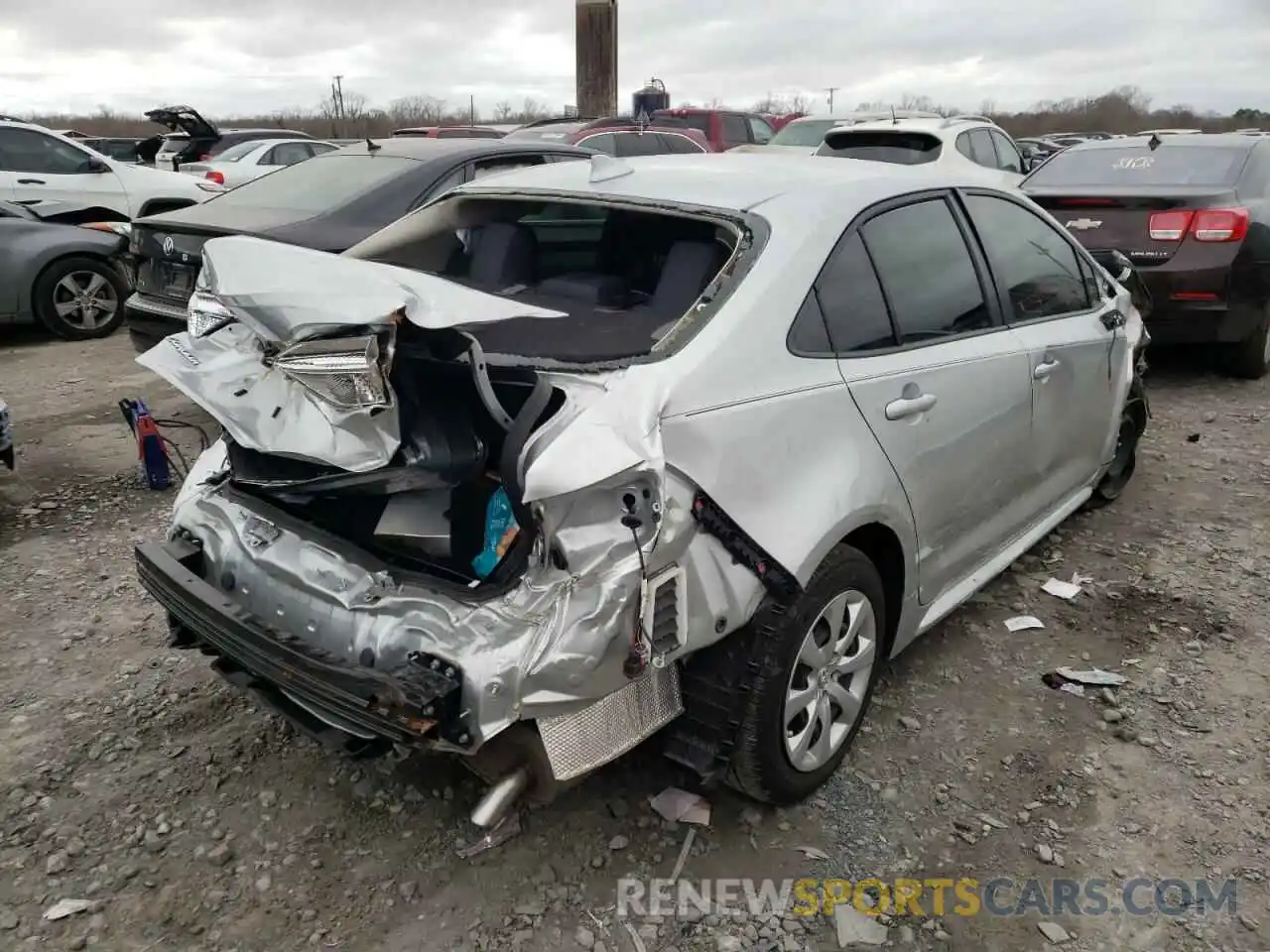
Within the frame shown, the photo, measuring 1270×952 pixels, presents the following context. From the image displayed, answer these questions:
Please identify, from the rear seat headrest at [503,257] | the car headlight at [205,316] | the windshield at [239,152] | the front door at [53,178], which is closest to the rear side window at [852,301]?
the rear seat headrest at [503,257]

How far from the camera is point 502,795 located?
212 centimetres

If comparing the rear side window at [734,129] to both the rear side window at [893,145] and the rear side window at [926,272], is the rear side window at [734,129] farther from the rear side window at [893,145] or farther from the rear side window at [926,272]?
the rear side window at [926,272]

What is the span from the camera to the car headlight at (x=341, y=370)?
205 cm

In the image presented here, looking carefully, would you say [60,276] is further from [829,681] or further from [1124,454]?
[1124,454]

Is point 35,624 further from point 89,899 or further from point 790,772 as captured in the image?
point 790,772

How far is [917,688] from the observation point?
3291 mm

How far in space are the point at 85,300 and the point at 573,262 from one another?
6492mm

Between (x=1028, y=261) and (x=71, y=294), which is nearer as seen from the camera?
(x=1028, y=261)

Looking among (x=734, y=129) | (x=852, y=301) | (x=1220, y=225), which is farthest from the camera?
(x=734, y=129)

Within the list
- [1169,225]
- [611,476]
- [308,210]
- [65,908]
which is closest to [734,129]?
[1169,225]

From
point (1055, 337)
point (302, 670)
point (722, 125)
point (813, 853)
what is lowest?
point (813, 853)

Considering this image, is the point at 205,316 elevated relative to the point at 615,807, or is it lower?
elevated

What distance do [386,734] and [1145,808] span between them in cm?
206

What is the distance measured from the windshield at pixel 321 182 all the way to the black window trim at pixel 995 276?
350cm
